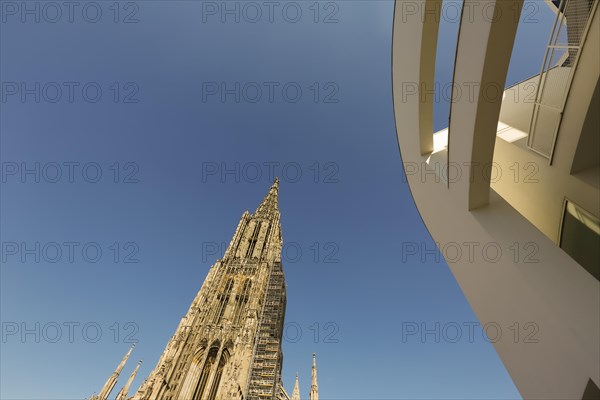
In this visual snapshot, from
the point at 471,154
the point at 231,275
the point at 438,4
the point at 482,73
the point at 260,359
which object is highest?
the point at 438,4

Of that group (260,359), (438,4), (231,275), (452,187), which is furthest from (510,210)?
(231,275)

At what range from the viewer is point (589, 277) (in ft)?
12.6

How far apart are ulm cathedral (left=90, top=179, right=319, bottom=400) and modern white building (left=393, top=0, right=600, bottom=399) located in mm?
20141

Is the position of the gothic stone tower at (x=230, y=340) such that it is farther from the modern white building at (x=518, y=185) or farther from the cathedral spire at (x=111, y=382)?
the modern white building at (x=518, y=185)

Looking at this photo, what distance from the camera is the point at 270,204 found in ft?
139

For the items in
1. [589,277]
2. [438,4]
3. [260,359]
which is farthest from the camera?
[260,359]

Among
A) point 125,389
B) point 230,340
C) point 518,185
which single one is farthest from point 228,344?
point 518,185

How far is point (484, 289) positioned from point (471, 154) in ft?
8.39

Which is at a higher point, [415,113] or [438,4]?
[438,4]

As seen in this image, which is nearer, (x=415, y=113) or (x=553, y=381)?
(x=553, y=381)

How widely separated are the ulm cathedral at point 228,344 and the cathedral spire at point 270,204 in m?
8.51

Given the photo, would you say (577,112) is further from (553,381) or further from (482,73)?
(553,381)

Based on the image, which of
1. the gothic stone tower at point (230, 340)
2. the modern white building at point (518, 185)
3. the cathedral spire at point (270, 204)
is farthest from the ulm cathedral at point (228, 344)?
the modern white building at point (518, 185)

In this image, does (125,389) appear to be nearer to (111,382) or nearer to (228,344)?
(111,382)
